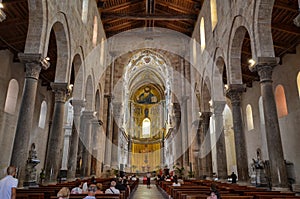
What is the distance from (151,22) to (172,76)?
594cm

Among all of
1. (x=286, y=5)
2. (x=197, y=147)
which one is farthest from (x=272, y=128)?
(x=197, y=147)

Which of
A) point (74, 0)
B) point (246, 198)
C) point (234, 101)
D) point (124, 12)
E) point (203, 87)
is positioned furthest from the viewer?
point (124, 12)

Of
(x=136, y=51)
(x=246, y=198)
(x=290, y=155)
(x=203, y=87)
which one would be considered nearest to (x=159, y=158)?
(x=136, y=51)

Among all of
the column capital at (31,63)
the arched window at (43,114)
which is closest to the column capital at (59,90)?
the column capital at (31,63)

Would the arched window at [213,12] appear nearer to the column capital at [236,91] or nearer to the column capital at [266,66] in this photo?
the column capital at [236,91]

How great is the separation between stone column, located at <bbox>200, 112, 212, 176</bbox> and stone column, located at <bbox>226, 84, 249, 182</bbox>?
234 inches

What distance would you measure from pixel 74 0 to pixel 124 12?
366 inches

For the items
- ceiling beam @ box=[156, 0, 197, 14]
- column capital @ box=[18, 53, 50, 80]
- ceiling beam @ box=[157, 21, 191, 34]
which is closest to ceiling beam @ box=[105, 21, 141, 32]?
ceiling beam @ box=[157, 21, 191, 34]

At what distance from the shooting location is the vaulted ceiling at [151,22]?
12555 mm

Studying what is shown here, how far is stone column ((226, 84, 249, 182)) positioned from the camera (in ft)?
38.8

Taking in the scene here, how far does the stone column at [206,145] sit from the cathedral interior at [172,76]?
77mm

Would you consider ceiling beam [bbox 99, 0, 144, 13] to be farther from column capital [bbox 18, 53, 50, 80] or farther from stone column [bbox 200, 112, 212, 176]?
column capital [bbox 18, 53, 50, 80]

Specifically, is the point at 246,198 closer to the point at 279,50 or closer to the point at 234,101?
the point at 234,101

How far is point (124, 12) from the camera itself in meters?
22.4
